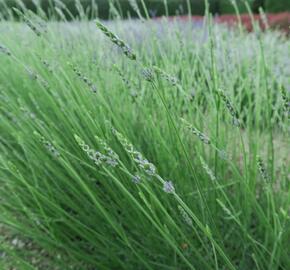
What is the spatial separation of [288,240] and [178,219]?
0.33 metres

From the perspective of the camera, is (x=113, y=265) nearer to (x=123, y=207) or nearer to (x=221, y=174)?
(x=123, y=207)

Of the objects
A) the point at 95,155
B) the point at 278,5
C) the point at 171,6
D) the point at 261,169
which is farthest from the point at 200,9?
the point at 95,155

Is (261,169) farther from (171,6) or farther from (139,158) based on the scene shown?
(171,6)

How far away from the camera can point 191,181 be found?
1600 mm

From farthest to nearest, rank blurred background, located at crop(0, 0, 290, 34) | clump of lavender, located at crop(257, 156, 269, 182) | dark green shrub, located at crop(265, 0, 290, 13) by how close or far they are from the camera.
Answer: dark green shrub, located at crop(265, 0, 290, 13) → blurred background, located at crop(0, 0, 290, 34) → clump of lavender, located at crop(257, 156, 269, 182)

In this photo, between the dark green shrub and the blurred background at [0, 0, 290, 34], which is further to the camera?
the dark green shrub

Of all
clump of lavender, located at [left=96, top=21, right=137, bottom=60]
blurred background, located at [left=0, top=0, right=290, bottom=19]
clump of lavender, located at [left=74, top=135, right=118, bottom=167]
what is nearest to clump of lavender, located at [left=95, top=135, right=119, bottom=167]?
clump of lavender, located at [left=74, top=135, right=118, bottom=167]

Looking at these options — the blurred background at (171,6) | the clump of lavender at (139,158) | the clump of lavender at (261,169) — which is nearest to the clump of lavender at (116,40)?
the clump of lavender at (139,158)

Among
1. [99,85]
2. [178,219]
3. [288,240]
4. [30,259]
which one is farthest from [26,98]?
[288,240]

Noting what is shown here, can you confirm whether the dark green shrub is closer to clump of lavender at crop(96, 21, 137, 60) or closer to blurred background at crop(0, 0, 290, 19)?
blurred background at crop(0, 0, 290, 19)

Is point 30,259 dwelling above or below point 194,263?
below

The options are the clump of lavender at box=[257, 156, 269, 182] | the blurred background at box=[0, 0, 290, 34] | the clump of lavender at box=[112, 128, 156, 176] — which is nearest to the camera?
the clump of lavender at box=[112, 128, 156, 176]

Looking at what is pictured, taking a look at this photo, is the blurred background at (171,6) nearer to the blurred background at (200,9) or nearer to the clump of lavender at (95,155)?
the blurred background at (200,9)

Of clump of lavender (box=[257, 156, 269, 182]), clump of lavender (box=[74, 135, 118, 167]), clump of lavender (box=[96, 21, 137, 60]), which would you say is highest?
clump of lavender (box=[96, 21, 137, 60])
